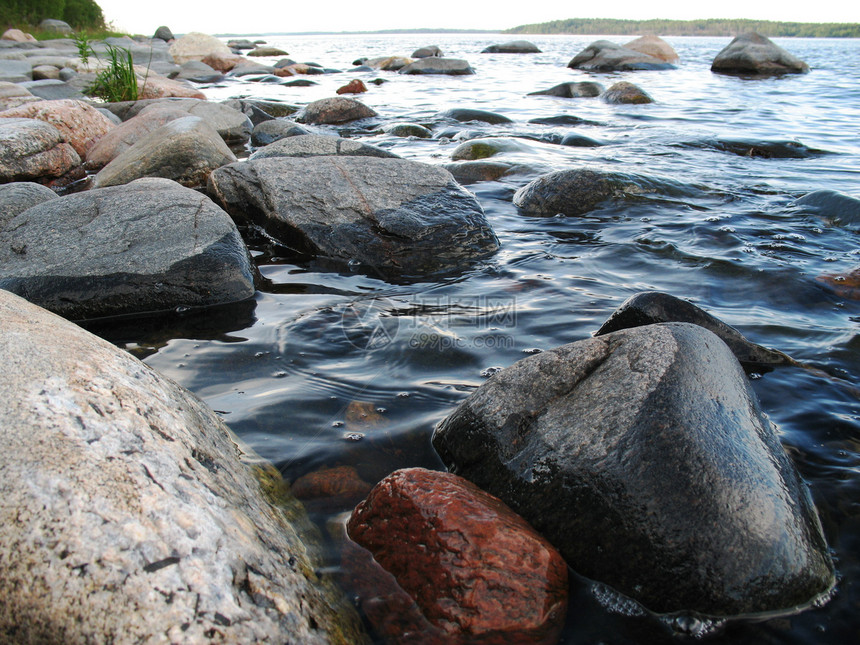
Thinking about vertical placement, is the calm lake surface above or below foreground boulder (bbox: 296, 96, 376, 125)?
below

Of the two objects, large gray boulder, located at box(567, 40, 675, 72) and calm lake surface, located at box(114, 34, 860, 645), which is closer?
calm lake surface, located at box(114, 34, 860, 645)

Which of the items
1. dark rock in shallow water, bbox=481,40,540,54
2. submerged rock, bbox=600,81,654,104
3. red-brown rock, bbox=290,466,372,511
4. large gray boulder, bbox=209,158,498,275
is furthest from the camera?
dark rock in shallow water, bbox=481,40,540,54

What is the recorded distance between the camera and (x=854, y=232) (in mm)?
5750

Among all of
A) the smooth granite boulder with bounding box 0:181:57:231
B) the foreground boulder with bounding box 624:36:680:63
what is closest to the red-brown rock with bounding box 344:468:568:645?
the smooth granite boulder with bounding box 0:181:57:231

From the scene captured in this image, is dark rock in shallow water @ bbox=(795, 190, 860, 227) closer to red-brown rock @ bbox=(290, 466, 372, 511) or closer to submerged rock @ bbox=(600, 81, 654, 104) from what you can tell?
red-brown rock @ bbox=(290, 466, 372, 511)

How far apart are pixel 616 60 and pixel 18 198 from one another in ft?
87.4

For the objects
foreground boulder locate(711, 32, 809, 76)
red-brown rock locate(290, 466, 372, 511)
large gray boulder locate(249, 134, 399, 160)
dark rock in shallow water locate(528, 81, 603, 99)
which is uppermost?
foreground boulder locate(711, 32, 809, 76)

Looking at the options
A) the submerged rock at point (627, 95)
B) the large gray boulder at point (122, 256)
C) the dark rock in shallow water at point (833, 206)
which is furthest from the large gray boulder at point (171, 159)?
the submerged rock at point (627, 95)

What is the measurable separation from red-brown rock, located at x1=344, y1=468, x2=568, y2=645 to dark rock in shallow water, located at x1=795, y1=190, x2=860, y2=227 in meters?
5.68

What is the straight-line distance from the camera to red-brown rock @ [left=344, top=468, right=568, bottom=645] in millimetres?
1951

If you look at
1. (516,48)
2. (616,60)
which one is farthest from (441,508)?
(516,48)

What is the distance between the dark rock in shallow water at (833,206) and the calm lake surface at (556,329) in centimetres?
18

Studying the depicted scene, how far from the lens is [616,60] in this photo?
26.4m

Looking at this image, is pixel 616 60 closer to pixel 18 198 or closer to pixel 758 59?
pixel 758 59
